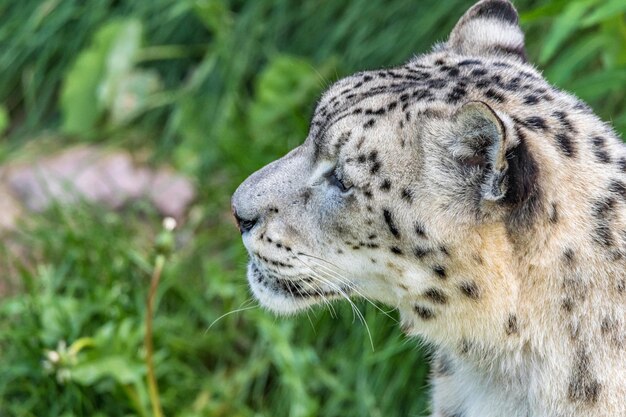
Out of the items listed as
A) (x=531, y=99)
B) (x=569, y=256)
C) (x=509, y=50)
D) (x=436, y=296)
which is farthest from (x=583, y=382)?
(x=509, y=50)

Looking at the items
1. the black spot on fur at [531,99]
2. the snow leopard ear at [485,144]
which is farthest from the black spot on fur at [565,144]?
the snow leopard ear at [485,144]

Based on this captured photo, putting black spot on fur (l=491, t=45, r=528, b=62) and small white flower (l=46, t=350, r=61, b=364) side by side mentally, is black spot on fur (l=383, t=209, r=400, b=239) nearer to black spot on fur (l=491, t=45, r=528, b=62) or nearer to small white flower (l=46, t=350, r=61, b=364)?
black spot on fur (l=491, t=45, r=528, b=62)

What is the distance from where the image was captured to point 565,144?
119 inches

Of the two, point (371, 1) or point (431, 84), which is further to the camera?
point (371, 1)

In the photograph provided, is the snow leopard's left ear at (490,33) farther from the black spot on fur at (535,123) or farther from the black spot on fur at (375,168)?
the black spot on fur at (375,168)

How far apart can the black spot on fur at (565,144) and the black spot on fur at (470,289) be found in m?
0.46

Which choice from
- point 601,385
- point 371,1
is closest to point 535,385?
point 601,385

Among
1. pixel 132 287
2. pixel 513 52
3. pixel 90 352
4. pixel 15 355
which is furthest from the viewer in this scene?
pixel 132 287

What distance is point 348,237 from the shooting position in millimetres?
3232

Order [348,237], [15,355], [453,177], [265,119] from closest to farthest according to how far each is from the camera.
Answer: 1. [453,177]
2. [348,237]
3. [15,355]
4. [265,119]

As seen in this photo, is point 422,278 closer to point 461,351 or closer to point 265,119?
point 461,351

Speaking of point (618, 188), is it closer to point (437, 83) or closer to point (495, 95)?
point (495, 95)

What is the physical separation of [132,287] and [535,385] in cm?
280

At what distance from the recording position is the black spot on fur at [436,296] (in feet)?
10.2
